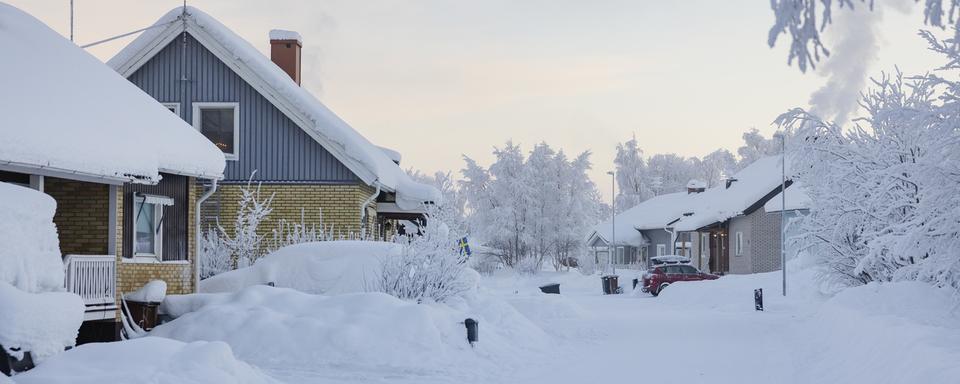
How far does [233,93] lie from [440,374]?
14.2 meters

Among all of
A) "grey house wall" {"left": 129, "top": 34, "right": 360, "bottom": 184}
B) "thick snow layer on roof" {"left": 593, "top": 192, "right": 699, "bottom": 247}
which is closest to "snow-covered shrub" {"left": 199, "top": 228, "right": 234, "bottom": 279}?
"grey house wall" {"left": 129, "top": 34, "right": 360, "bottom": 184}

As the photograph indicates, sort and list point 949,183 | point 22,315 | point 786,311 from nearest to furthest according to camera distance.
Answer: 1. point 22,315
2. point 949,183
3. point 786,311

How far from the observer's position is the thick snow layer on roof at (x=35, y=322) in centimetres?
1100

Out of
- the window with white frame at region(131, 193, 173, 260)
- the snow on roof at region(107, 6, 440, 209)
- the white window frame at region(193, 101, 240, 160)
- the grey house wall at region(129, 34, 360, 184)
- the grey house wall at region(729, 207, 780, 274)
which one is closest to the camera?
the window with white frame at region(131, 193, 173, 260)

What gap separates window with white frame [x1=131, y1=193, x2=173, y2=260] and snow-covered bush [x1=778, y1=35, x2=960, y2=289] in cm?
1216

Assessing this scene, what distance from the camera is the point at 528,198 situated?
75.7 metres

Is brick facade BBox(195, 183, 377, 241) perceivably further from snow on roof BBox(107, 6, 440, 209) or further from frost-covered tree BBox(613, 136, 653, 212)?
frost-covered tree BBox(613, 136, 653, 212)

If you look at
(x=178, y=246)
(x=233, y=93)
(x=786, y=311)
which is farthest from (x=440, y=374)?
(x=786, y=311)

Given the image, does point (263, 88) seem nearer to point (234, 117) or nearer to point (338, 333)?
point (234, 117)

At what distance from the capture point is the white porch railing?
15945 millimetres

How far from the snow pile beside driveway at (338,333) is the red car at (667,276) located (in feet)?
88.2

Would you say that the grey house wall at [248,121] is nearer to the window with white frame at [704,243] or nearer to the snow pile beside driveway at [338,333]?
the snow pile beside driveway at [338,333]

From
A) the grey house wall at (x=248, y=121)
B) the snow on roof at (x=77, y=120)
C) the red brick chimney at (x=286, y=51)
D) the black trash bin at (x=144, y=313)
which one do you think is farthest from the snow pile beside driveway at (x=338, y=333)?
the red brick chimney at (x=286, y=51)

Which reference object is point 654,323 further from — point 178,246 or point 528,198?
point 528,198
